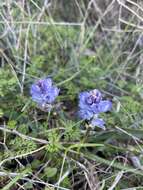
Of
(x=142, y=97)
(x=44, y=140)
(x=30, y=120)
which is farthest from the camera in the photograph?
(x=142, y=97)

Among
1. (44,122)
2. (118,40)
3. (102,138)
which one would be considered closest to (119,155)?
(102,138)

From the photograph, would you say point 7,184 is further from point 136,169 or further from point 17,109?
point 136,169

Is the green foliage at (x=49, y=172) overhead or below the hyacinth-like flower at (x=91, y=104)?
below

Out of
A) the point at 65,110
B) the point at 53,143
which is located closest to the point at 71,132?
the point at 53,143

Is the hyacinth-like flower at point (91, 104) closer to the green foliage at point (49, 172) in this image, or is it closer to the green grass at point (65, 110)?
the green grass at point (65, 110)

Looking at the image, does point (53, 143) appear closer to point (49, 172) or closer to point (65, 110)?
point (49, 172)

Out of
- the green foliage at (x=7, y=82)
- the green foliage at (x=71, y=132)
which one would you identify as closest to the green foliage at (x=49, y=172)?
the green foliage at (x=71, y=132)

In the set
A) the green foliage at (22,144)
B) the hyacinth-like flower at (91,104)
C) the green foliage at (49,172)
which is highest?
the hyacinth-like flower at (91,104)

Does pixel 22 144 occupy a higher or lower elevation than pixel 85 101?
lower
